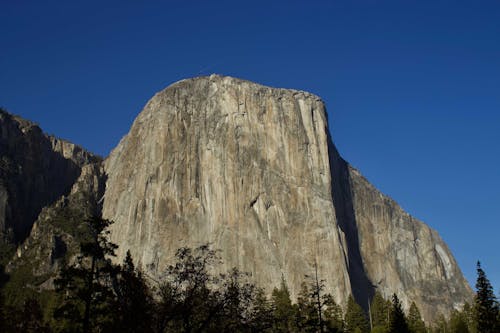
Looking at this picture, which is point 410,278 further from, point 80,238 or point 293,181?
point 80,238

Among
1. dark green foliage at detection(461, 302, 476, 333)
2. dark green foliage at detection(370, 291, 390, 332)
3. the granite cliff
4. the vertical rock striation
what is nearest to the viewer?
dark green foliage at detection(461, 302, 476, 333)

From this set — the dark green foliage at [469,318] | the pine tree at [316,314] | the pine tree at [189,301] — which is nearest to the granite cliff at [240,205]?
the pine tree at [316,314]

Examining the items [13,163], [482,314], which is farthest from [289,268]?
[13,163]

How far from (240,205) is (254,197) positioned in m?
3.87

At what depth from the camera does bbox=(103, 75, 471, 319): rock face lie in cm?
15762

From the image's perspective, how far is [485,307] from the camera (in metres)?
84.4

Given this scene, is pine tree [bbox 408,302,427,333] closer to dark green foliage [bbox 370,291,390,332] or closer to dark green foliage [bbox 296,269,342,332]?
dark green foliage [bbox 370,291,390,332]

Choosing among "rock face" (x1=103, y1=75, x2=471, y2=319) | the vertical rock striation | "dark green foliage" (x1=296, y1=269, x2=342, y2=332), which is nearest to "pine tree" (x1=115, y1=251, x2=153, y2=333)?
"dark green foliage" (x1=296, y1=269, x2=342, y2=332)

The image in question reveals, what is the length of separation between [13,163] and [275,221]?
7838cm

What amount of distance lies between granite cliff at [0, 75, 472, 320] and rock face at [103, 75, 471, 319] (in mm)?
274

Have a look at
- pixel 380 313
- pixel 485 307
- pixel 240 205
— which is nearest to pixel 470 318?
pixel 380 313

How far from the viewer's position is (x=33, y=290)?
157875 millimetres

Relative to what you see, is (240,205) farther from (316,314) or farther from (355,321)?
(316,314)

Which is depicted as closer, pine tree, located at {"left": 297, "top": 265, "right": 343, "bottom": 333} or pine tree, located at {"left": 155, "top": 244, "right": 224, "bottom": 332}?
pine tree, located at {"left": 155, "top": 244, "right": 224, "bottom": 332}
